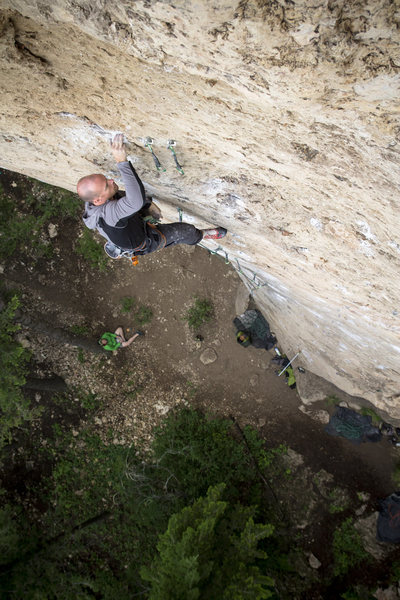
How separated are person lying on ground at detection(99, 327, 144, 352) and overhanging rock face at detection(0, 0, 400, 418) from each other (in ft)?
11.3

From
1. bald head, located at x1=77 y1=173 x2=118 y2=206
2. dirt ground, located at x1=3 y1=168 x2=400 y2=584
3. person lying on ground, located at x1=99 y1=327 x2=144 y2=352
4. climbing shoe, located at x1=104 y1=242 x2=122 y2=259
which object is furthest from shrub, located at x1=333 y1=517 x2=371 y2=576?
bald head, located at x1=77 y1=173 x2=118 y2=206

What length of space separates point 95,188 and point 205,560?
487cm

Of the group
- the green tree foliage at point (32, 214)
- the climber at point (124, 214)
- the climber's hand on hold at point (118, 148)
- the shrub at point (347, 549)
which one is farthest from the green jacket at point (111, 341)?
the shrub at point (347, 549)

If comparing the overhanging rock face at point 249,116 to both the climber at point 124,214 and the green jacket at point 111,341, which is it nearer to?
the climber at point 124,214

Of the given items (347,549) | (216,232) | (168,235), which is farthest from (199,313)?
(347,549)

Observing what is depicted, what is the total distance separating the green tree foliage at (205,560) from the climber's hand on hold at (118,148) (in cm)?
430

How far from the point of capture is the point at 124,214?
9.56ft

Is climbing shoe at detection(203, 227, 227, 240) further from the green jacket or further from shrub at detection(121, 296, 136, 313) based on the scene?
the green jacket

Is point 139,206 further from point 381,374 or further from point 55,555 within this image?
point 55,555

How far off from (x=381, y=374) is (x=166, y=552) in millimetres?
3667

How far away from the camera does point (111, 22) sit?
68.9 inches

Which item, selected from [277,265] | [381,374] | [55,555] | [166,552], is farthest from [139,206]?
[55,555]

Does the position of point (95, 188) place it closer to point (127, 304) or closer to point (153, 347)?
point (127, 304)

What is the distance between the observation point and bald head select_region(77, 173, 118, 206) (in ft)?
8.95
